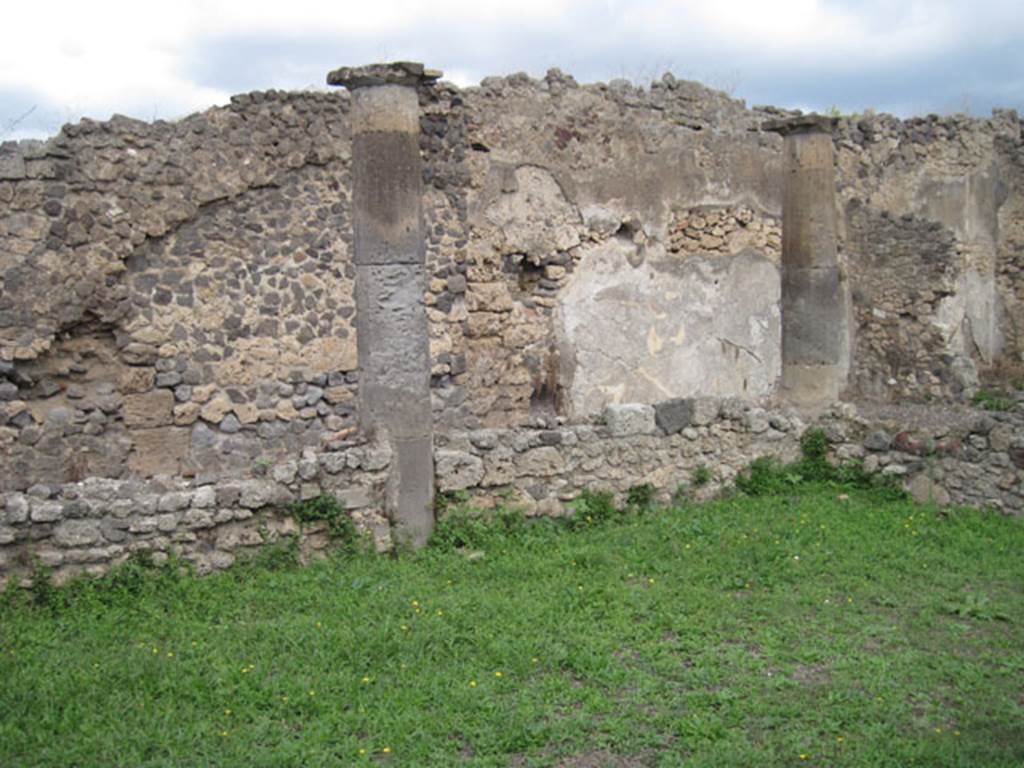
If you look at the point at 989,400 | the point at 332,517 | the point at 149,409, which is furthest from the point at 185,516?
the point at 989,400

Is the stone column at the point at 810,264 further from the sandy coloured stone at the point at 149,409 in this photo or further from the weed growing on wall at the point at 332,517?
the sandy coloured stone at the point at 149,409

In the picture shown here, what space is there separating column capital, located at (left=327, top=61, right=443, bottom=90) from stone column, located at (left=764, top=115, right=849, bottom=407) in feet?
13.4

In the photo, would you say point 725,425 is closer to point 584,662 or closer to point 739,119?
point 584,662

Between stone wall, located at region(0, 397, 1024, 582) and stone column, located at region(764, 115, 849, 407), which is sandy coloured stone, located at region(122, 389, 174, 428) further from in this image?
stone column, located at region(764, 115, 849, 407)

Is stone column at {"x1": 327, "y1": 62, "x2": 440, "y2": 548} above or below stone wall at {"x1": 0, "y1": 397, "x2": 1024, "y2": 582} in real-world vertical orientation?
above

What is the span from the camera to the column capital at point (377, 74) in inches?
285

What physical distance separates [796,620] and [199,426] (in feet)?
21.0

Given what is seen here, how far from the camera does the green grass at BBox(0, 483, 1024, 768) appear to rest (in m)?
4.06

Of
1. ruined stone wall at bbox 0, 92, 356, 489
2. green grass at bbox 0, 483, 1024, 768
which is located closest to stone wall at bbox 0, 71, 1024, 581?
ruined stone wall at bbox 0, 92, 356, 489

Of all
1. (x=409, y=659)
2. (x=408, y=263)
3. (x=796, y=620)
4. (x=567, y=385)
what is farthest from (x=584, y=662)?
(x=567, y=385)

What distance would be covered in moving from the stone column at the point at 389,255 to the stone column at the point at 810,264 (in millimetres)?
4201

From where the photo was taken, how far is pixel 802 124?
979 cm

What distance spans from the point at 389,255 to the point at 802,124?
4.75 meters

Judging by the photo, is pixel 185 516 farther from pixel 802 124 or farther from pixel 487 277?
pixel 802 124
